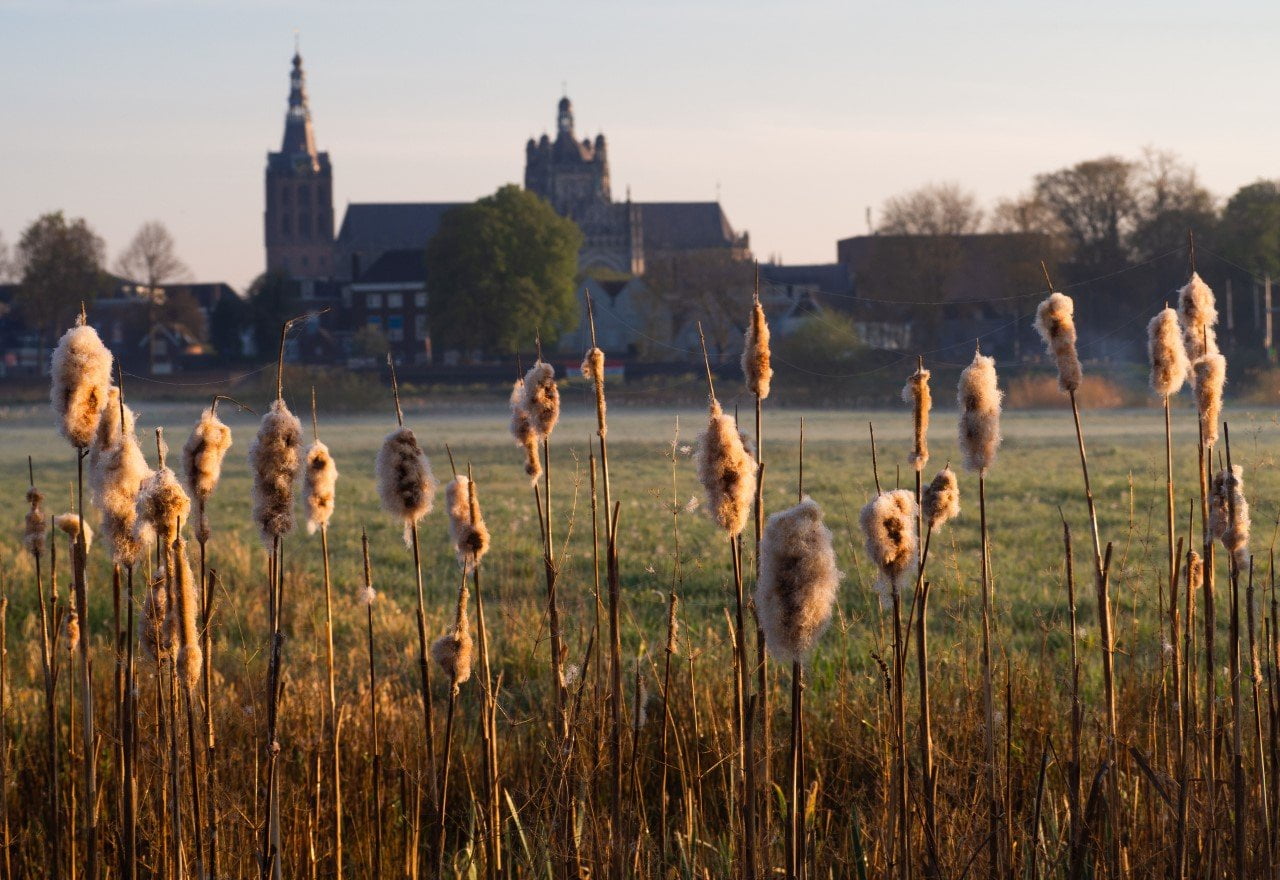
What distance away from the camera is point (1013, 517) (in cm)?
1230

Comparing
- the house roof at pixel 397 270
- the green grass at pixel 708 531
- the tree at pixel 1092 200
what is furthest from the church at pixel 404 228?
the green grass at pixel 708 531

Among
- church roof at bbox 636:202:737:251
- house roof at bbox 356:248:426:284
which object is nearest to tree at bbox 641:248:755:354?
house roof at bbox 356:248:426:284

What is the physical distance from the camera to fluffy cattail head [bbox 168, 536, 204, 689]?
6.47ft

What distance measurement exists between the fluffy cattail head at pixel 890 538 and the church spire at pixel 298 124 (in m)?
123

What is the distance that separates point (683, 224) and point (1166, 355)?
10693 centimetres

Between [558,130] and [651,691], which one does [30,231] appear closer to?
[651,691]

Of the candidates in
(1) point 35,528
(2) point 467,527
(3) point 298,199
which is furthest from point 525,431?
(3) point 298,199

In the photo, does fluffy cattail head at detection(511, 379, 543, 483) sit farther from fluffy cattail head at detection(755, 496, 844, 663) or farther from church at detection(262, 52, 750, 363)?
church at detection(262, 52, 750, 363)

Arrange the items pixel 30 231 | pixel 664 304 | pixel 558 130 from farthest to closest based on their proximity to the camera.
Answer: pixel 558 130 < pixel 664 304 < pixel 30 231

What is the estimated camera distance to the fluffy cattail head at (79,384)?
203 cm

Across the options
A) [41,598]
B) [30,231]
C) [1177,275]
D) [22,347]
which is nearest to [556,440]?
[1177,275]

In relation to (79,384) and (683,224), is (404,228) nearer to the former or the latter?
(683,224)

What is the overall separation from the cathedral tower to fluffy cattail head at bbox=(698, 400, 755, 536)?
120500 millimetres

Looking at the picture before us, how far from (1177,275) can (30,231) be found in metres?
39.9
